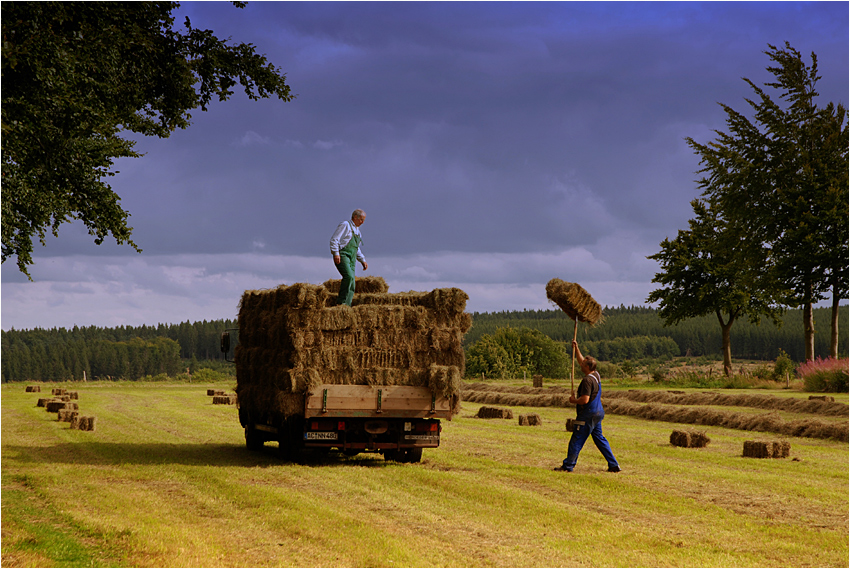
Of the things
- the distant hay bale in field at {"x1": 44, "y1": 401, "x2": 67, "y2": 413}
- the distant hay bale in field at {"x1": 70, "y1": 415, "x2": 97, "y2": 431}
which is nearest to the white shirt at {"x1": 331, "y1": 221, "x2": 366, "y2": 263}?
the distant hay bale in field at {"x1": 70, "y1": 415, "x2": 97, "y2": 431}

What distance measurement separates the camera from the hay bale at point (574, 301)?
16.0 m

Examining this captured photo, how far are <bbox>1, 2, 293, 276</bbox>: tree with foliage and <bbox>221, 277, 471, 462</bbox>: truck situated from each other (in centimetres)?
408

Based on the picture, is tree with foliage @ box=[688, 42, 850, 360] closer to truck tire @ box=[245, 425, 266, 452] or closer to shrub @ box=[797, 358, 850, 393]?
shrub @ box=[797, 358, 850, 393]

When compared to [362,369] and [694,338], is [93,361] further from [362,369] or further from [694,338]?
[362,369]

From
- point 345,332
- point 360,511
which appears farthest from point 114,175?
A: point 360,511

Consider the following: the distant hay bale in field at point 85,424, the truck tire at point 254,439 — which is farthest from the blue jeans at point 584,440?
the distant hay bale in field at point 85,424

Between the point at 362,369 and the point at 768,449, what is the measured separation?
855cm

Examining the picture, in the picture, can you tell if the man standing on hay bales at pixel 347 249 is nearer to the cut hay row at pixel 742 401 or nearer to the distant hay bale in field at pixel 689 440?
the distant hay bale in field at pixel 689 440

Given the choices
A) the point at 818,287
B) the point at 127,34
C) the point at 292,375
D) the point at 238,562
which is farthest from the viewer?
the point at 818,287

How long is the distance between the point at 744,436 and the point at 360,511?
48.6 feet

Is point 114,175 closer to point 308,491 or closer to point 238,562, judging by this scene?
point 308,491

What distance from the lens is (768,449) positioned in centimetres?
1675

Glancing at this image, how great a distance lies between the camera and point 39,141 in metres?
12.4

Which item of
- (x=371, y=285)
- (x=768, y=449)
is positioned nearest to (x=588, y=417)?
(x=768, y=449)
